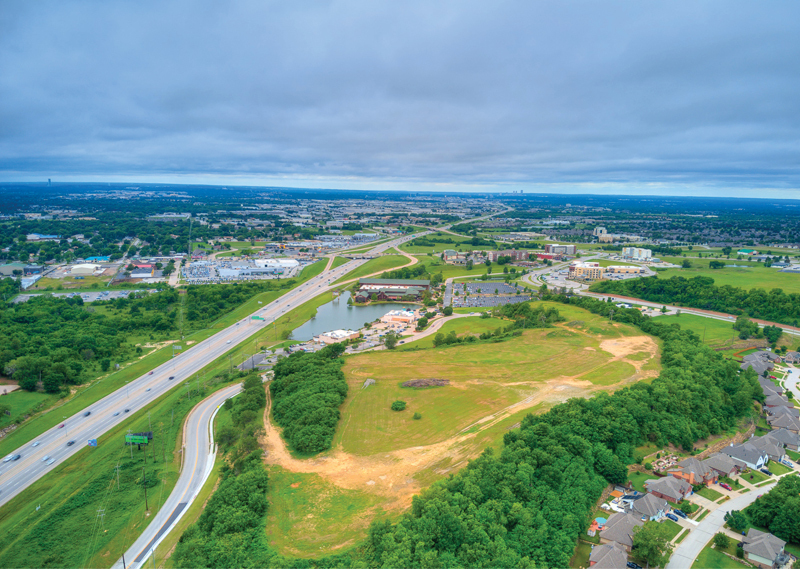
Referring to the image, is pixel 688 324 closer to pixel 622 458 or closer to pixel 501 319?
pixel 501 319

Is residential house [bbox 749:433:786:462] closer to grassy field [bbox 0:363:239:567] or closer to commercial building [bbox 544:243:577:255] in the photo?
grassy field [bbox 0:363:239:567]

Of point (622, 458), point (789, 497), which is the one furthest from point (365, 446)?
point (789, 497)

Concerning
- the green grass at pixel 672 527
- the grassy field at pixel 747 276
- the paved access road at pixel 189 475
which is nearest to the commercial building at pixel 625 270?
the grassy field at pixel 747 276

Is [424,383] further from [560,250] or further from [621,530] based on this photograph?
[560,250]

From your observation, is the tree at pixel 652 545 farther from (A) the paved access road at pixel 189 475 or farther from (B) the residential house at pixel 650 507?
(A) the paved access road at pixel 189 475

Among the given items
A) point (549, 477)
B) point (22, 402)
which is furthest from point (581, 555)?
point (22, 402)
